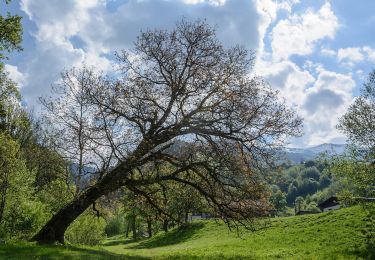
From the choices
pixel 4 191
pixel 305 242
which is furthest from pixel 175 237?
pixel 4 191

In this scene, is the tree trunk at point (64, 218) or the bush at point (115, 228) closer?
the tree trunk at point (64, 218)

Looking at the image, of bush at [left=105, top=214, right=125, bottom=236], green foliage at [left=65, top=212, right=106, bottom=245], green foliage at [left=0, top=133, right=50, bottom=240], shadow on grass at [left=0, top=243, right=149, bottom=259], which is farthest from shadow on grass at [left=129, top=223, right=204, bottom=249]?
bush at [left=105, top=214, right=125, bottom=236]

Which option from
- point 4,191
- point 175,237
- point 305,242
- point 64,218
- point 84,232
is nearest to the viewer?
point 64,218

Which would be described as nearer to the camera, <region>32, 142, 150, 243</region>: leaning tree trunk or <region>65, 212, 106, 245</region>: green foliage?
<region>32, 142, 150, 243</region>: leaning tree trunk

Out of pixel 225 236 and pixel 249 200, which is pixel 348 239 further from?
pixel 225 236

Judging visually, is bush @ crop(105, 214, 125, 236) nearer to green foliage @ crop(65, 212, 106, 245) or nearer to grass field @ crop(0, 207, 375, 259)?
green foliage @ crop(65, 212, 106, 245)

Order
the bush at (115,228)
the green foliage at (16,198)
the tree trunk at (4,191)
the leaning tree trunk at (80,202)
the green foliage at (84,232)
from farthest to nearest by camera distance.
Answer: the bush at (115,228) → the green foliage at (84,232) → the tree trunk at (4,191) → the green foliage at (16,198) → the leaning tree trunk at (80,202)

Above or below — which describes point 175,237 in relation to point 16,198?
→ below

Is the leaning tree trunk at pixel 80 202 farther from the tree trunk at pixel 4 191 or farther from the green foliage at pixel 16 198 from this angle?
the tree trunk at pixel 4 191

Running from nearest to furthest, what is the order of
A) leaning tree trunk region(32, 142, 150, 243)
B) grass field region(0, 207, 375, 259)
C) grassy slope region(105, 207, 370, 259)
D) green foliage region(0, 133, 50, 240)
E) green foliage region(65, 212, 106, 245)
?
grass field region(0, 207, 375, 259) < leaning tree trunk region(32, 142, 150, 243) < grassy slope region(105, 207, 370, 259) < green foliage region(0, 133, 50, 240) < green foliage region(65, 212, 106, 245)

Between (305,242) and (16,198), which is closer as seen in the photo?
(305,242)

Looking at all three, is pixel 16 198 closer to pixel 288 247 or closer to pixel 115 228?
pixel 288 247

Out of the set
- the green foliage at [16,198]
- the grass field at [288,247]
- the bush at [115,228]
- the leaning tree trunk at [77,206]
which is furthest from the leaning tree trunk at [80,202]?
the bush at [115,228]

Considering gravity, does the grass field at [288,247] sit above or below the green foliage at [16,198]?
below
